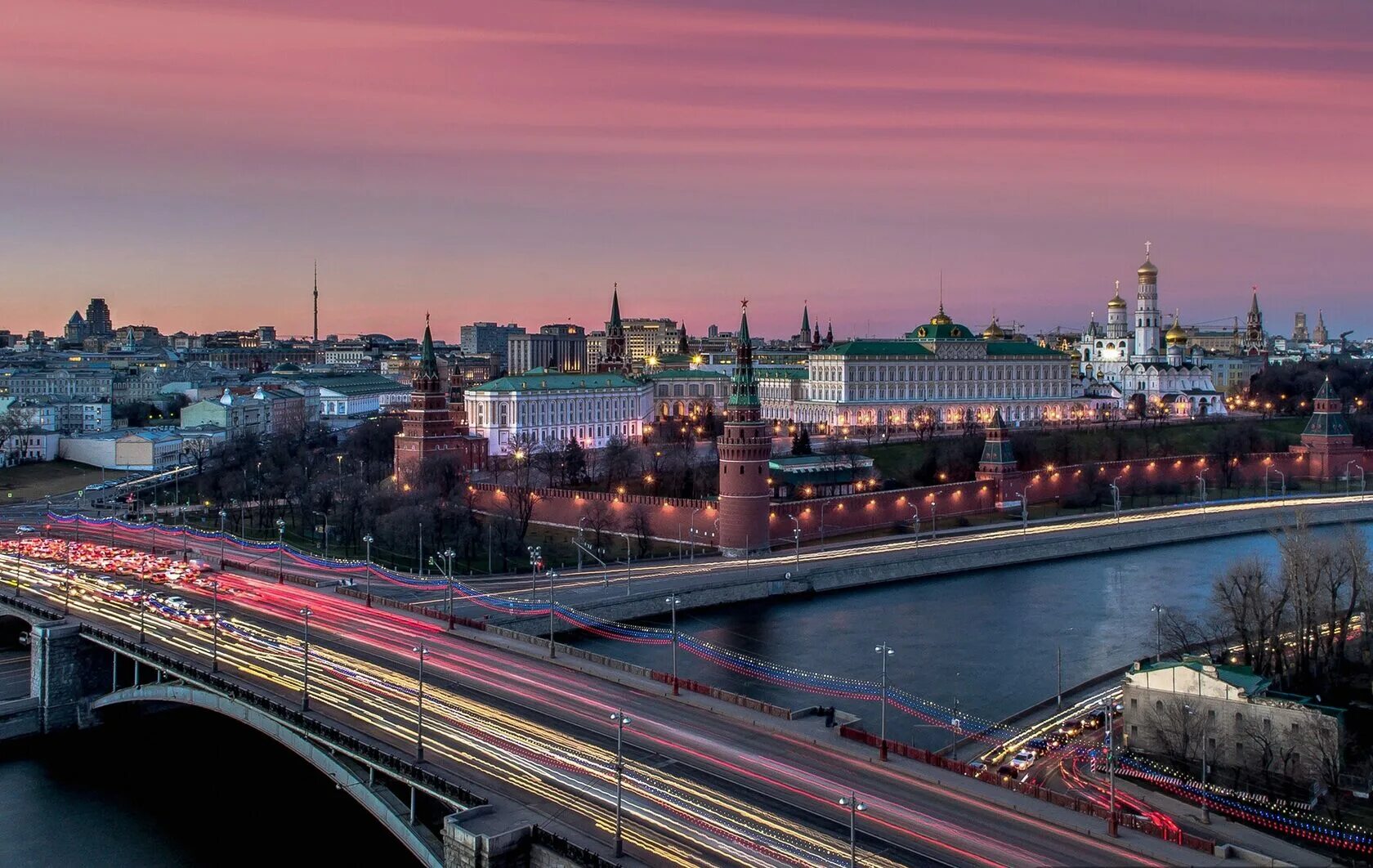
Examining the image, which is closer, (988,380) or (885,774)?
(885,774)

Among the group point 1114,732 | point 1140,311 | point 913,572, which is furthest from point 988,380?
point 1114,732

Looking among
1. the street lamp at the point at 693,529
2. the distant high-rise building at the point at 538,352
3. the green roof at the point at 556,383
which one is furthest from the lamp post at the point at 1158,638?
the distant high-rise building at the point at 538,352

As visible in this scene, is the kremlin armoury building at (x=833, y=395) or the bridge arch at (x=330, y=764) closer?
the bridge arch at (x=330, y=764)

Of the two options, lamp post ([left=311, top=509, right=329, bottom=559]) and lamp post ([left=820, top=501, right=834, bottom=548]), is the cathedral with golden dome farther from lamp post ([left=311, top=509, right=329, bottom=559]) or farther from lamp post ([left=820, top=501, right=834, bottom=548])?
lamp post ([left=311, top=509, right=329, bottom=559])

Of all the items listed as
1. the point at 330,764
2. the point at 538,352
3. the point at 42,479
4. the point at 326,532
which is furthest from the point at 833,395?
the point at 538,352

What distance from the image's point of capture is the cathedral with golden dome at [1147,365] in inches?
3999

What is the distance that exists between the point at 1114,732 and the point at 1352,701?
22.3 ft

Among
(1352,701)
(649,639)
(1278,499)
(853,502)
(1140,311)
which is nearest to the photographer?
(1352,701)

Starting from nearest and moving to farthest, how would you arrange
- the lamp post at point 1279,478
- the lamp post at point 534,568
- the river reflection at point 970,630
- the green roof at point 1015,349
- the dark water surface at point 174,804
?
1. the dark water surface at point 174,804
2. the river reflection at point 970,630
3. the lamp post at point 534,568
4. the lamp post at point 1279,478
5. the green roof at point 1015,349

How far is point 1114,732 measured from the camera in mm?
29781

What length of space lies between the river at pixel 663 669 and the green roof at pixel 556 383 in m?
35.6

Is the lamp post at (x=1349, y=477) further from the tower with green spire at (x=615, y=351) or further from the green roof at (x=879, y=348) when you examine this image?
the tower with green spire at (x=615, y=351)

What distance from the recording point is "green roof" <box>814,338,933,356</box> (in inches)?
3553

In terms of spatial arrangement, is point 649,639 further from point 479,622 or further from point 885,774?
point 885,774
